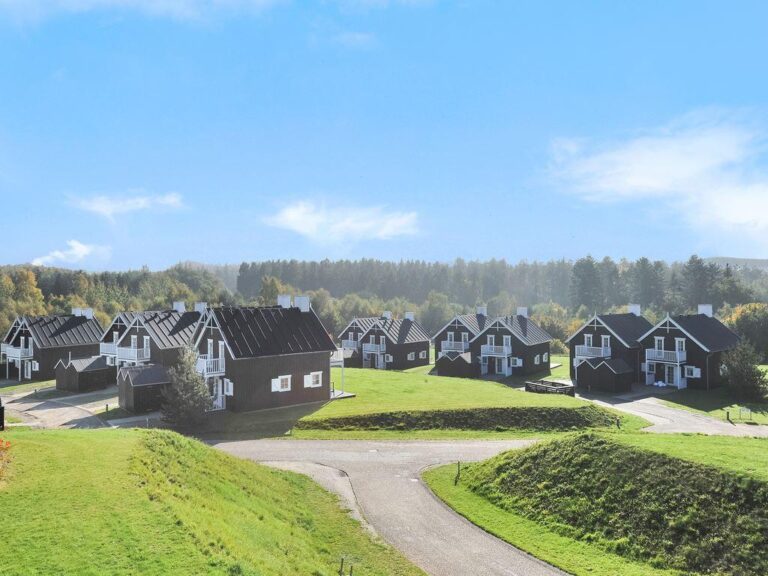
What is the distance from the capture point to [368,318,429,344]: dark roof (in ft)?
240

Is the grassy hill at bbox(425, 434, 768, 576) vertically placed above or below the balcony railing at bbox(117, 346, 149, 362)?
below

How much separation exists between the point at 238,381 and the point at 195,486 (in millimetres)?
22566

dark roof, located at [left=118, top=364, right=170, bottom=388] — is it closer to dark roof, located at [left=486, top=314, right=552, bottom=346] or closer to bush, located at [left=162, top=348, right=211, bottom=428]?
bush, located at [left=162, top=348, right=211, bottom=428]

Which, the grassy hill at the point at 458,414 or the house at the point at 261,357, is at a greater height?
A: the house at the point at 261,357

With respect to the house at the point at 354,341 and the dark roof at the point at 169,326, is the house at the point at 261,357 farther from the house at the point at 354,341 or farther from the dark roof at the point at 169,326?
the house at the point at 354,341

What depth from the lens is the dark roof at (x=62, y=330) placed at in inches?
2367

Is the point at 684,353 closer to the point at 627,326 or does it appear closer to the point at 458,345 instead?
the point at 627,326

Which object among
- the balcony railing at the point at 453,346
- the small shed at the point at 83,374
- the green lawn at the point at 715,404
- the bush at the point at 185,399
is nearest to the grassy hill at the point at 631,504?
the bush at the point at 185,399

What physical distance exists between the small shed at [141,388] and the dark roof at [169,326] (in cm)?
810

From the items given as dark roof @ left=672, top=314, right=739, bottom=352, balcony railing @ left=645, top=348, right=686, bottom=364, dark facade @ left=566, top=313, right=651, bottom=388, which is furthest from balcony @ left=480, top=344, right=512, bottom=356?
dark roof @ left=672, top=314, right=739, bottom=352

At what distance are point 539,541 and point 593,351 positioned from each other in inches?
1674

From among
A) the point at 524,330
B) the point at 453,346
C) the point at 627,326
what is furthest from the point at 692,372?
the point at 453,346

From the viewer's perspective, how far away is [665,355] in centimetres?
5419

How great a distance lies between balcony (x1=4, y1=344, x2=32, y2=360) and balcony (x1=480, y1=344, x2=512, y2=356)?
49322 millimetres
